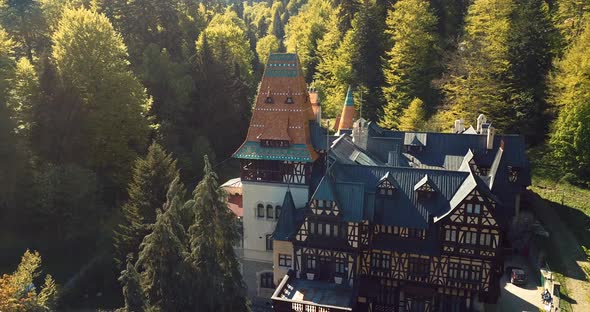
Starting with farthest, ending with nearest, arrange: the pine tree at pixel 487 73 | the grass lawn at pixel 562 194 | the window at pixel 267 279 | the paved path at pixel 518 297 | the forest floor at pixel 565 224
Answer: the pine tree at pixel 487 73 → the grass lawn at pixel 562 194 → the window at pixel 267 279 → the forest floor at pixel 565 224 → the paved path at pixel 518 297

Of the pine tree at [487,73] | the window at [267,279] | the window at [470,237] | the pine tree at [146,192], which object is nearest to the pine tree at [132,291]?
the pine tree at [146,192]

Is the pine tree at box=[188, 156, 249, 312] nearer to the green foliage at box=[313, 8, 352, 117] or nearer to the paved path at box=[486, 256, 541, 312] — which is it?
the paved path at box=[486, 256, 541, 312]

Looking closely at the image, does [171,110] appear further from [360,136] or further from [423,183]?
[423,183]

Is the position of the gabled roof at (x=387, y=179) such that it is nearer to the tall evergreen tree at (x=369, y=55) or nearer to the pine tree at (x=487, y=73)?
the pine tree at (x=487, y=73)

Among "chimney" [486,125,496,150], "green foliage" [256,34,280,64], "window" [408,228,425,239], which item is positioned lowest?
"window" [408,228,425,239]

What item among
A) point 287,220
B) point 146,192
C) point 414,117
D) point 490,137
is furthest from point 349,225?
point 414,117

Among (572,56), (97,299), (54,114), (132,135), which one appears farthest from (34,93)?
(572,56)

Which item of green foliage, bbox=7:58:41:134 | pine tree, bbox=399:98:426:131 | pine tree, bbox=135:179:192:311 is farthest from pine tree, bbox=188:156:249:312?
pine tree, bbox=399:98:426:131
